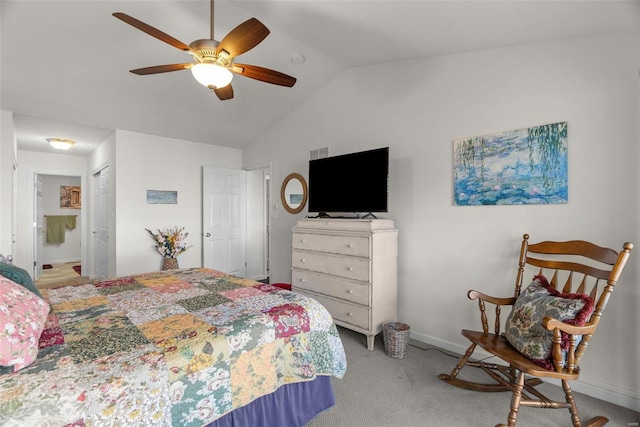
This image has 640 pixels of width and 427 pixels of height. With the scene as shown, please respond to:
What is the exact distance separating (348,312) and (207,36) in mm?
2900

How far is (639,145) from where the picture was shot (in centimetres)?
192

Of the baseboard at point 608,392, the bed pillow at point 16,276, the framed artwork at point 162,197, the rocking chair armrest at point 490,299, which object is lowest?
the baseboard at point 608,392

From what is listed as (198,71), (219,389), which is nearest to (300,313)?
(219,389)

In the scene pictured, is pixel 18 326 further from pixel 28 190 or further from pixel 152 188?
pixel 28 190

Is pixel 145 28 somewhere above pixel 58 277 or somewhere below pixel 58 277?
above

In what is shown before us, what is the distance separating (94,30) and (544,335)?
392cm

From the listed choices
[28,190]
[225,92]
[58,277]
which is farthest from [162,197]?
[58,277]

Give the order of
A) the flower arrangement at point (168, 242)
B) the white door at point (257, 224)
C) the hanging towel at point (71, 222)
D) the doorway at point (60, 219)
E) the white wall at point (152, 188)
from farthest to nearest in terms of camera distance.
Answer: the hanging towel at point (71, 222) < the doorway at point (60, 219) < the white door at point (257, 224) < the flower arrangement at point (168, 242) < the white wall at point (152, 188)

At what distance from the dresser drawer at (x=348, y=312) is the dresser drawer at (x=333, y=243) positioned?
1.64 ft

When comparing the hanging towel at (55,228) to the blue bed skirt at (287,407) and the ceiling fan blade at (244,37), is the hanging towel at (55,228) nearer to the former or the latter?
the ceiling fan blade at (244,37)

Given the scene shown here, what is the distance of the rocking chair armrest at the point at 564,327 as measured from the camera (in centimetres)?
156

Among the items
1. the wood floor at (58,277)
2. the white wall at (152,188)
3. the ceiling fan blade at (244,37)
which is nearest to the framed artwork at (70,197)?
the wood floor at (58,277)

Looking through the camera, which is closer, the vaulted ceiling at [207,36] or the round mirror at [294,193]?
the vaulted ceiling at [207,36]

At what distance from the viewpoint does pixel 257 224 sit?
547 cm
